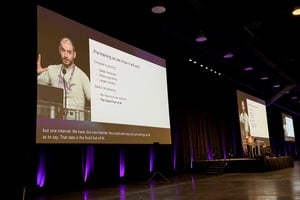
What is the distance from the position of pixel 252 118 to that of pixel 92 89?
8682 mm

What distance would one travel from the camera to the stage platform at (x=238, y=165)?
27.7 ft

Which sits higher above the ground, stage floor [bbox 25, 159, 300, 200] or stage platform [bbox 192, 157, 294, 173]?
stage platform [bbox 192, 157, 294, 173]

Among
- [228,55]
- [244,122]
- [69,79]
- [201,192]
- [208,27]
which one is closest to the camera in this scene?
[201,192]

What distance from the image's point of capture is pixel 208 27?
23.3ft

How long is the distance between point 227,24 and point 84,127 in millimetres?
3574

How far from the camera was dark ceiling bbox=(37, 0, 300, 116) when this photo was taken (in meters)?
6.24

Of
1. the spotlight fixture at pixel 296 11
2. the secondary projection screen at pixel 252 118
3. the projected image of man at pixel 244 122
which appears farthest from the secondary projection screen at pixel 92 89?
the secondary projection screen at pixel 252 118

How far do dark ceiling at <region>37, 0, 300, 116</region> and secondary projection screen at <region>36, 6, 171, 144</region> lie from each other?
542mm

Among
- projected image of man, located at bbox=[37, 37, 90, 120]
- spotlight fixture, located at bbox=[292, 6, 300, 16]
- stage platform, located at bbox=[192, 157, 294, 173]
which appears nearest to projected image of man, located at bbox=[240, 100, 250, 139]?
stage platform, located at bbox=[192, 157, 294, 173]

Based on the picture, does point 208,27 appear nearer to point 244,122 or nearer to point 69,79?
point 69,79

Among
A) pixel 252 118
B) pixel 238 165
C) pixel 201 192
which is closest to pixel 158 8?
pixel 201 192

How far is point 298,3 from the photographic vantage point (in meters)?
6.37

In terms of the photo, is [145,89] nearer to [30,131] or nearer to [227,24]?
[227,24]

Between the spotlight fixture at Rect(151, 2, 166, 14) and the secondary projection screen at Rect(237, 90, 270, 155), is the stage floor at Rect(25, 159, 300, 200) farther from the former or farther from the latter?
the secondary projection screen at Rect(237, 90, 270, 155)
